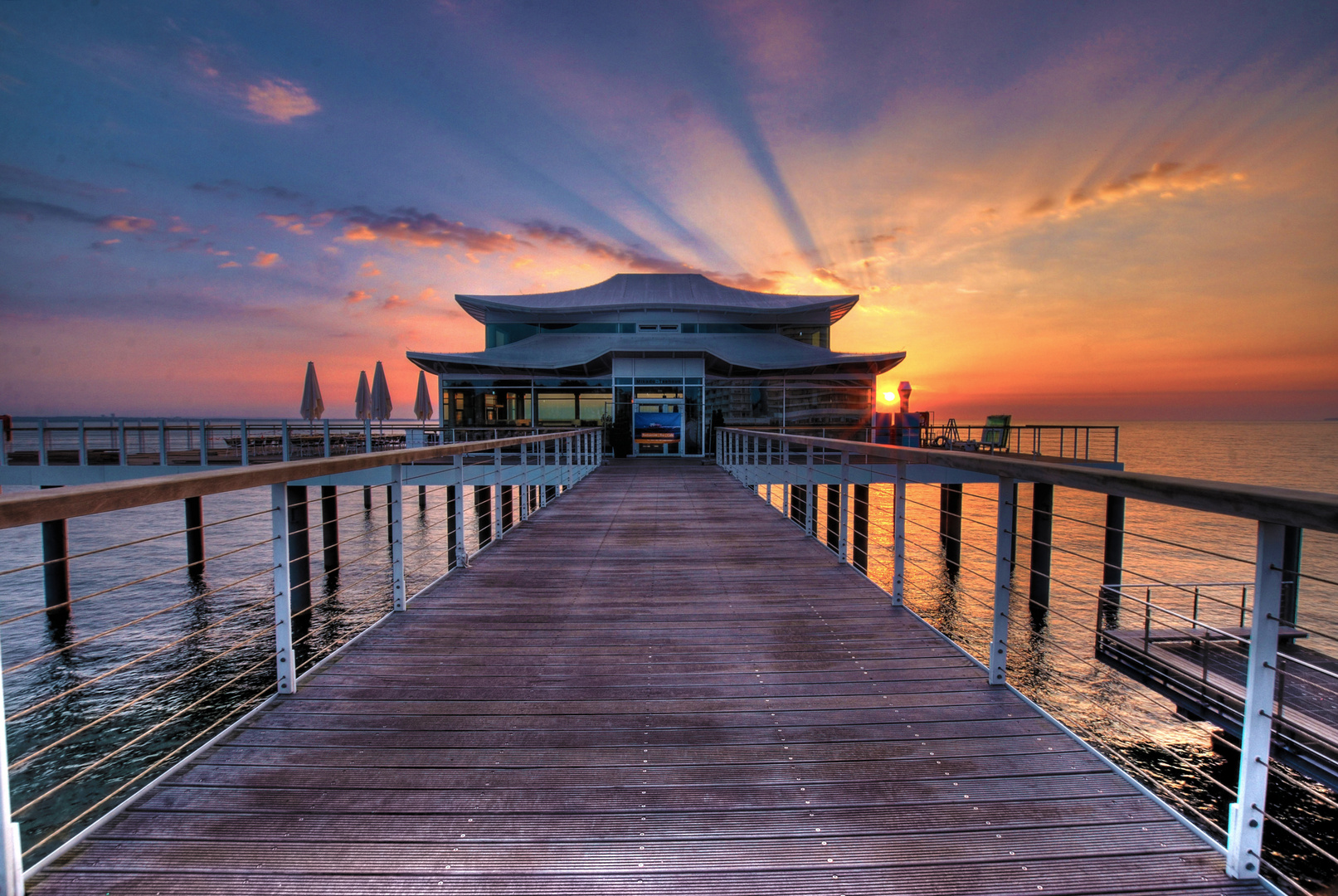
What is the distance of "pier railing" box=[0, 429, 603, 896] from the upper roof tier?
358 inches

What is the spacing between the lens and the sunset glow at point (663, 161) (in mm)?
10492

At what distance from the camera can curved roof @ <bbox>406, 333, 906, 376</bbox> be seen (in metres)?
20.0

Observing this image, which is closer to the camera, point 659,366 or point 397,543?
point 397,543

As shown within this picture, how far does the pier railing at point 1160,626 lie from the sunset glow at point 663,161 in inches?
302

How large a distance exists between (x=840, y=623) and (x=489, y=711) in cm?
235

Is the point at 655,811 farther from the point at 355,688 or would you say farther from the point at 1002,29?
the point at 1002,29

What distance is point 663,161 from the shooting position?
1559 cm

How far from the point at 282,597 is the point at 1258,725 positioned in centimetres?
401

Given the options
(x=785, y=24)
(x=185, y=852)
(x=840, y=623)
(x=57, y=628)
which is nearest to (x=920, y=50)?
(x=785, y=24)

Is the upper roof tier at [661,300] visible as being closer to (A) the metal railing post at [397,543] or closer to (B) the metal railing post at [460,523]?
(B) the metal railing post at [460,523]

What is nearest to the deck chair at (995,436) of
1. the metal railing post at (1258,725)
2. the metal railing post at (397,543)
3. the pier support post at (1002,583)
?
the pier support post at (1002,583)

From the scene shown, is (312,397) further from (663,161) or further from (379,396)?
(663,161)

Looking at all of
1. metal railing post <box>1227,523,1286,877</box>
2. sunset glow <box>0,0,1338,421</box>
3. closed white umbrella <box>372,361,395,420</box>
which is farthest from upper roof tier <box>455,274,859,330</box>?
metal railing post <box>1227,523,1286,877</box>

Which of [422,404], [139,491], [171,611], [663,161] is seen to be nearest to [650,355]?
[663,161]
